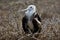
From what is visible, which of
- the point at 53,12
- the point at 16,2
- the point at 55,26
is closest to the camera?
the point at 55,26

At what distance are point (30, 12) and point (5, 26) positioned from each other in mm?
843

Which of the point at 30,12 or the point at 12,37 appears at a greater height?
the point at 30,12

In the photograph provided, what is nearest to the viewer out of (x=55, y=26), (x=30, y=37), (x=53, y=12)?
(x=30, y=37)

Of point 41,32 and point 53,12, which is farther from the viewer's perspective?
point 53,12

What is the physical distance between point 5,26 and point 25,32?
0.67 meters

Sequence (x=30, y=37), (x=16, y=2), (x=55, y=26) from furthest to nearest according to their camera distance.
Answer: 1. (x=16, y=2)
2. (x=55, y=26)
3. (x=30, y=37)

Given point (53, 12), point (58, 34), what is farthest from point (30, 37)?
point (53, 12)

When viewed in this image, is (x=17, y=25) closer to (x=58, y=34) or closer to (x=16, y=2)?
(x=58, y=34)

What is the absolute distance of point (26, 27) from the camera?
7234mm

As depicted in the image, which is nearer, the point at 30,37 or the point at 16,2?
the point at 30,37

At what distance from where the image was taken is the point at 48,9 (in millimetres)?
10422

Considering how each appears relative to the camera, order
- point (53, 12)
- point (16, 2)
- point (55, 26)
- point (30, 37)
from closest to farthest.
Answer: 1. point (30, 37)
2. point (55, 26)
3. point (53, 12)
4. point (16, 2)

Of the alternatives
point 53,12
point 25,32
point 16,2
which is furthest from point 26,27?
point 16,2

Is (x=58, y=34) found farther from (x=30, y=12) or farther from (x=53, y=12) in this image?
(x=53, y=12)
